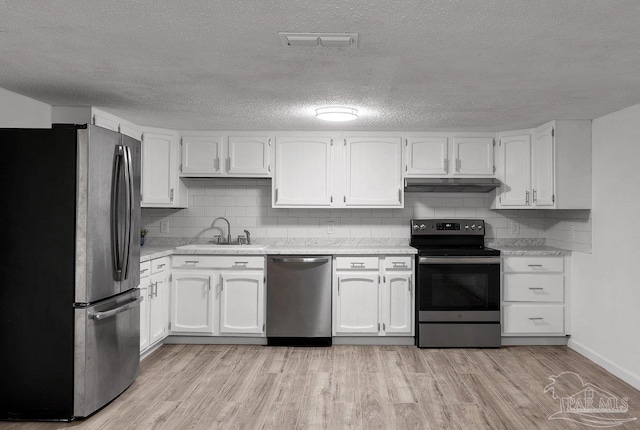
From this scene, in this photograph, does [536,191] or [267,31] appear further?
[536,191]

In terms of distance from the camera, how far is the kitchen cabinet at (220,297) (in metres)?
4.47

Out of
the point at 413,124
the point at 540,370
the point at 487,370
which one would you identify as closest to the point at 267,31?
the point at 413,124

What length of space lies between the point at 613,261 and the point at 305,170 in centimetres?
285

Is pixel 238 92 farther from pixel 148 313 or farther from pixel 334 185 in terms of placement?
pixel 148 313

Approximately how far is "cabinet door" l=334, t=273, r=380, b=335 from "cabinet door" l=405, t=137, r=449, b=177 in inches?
46.3

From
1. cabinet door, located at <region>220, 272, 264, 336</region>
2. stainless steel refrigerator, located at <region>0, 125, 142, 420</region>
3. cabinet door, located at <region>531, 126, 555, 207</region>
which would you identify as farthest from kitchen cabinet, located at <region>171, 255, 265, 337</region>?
cabinet door, located at <region>531, 126, 555, 207</region>

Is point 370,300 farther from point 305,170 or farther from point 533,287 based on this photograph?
point 533,287

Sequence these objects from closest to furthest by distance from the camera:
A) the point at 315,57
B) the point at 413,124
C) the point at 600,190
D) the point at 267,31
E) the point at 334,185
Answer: the point at 267,31, the point at 315,57, the point at 600,190, the point at 413,124, the point at 334,185

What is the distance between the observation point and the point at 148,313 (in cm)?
400

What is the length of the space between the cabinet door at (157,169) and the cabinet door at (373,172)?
5.85 ft

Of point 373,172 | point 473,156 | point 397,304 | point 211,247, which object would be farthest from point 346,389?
point 473,156

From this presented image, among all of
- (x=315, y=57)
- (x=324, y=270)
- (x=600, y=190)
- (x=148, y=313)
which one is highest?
(x=315, y=57)

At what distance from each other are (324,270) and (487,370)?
1.65m

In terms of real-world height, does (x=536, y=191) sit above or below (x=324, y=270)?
above
